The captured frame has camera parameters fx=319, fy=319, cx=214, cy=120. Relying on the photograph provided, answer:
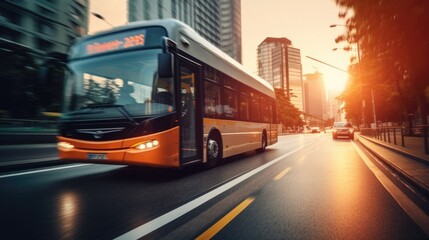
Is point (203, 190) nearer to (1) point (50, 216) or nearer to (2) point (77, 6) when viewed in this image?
(1) point (50, 216)

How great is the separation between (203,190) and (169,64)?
2362mm

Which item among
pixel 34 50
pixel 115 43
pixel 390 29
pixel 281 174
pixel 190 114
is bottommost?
pixel 281 174

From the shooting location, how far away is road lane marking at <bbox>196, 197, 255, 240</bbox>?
3297mm

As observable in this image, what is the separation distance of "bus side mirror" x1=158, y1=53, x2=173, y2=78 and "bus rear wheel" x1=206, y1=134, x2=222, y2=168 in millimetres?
2751

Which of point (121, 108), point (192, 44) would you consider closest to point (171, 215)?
point (121, 108)

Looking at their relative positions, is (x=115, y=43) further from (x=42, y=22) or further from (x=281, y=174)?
(x=42, y=22)

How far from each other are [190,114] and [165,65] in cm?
174

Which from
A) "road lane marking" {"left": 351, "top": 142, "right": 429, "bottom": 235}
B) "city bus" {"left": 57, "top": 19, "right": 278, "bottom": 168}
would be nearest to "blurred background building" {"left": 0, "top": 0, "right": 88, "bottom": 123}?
"city bus" {"left": 57, "top": 19, "right": 278, "bottom": 168}

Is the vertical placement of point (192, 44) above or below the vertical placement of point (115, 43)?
above

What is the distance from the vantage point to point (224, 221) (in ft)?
12.5

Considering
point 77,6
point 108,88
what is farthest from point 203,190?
point 77,6

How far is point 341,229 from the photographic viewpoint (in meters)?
3.53

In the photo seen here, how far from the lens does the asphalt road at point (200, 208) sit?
339cm

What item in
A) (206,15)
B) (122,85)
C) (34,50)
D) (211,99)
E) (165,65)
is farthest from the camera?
(206,15)
